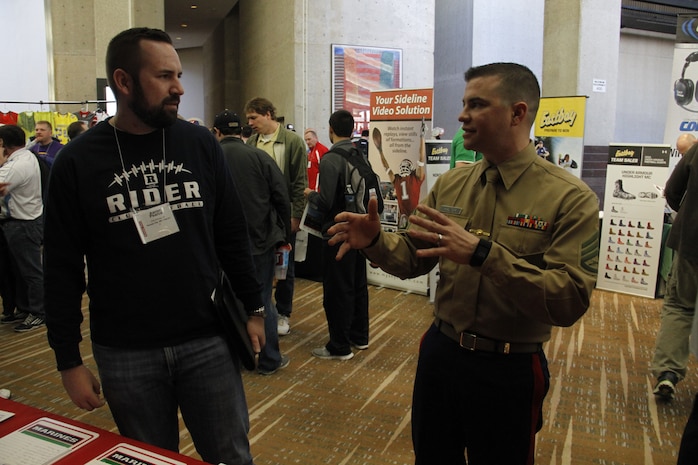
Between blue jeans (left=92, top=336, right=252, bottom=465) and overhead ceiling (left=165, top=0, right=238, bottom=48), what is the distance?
1533 cm

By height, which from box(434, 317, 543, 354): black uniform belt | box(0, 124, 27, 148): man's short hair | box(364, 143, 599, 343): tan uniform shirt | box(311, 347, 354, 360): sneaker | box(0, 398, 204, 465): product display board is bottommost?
box(311, 347, 354, 360): sneaker

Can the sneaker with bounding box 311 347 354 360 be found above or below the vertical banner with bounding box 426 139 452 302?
below

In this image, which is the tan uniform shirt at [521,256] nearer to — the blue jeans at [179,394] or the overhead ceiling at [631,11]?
the blue jeans at [179,394]

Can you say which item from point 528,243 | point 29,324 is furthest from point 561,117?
point 29,324

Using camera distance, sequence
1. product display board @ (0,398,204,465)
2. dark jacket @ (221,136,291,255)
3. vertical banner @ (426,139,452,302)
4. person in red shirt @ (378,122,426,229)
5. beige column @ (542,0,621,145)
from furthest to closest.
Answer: beige column @ (542,0,621,145), person in red shirt @ (378,122,426,229), vertical banner @ (426,139,452,302), dark jacket @ (221,136,291,255), product display board @ (0,398,204,465)

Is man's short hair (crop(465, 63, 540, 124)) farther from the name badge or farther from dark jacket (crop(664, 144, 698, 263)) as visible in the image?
dark jacket (crop(664, 144, 698, 263))

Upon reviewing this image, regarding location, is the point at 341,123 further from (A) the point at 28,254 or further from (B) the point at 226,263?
(A) the point at 28,254

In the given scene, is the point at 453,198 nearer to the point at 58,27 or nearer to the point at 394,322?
the point at 394,322

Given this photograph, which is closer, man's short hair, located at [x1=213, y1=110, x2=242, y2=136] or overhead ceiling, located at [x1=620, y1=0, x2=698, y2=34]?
man's short hair, located at [x1=213, y1=110, x2=242, y2=136]

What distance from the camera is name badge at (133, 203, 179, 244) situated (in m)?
1.54

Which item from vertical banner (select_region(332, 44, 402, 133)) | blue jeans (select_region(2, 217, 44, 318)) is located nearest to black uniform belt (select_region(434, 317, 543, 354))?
blue jeans (select_region(2, 217, 44, 318))

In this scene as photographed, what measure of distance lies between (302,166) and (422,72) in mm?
8024

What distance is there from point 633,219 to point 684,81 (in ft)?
5.71

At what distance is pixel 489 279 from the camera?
5.04 ft
